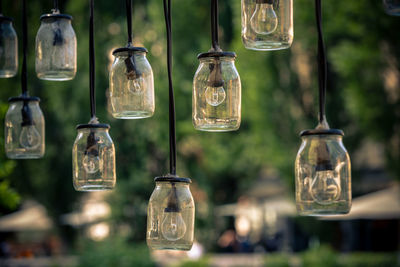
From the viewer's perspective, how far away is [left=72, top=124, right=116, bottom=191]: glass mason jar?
2.99m

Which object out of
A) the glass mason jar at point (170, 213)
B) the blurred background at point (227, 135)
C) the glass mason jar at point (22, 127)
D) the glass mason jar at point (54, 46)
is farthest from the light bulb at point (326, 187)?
the blurred background at point (227, 135)

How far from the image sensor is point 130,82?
9.54 ft

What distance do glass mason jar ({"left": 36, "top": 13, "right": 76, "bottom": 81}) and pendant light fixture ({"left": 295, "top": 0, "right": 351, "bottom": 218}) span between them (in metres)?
1.33

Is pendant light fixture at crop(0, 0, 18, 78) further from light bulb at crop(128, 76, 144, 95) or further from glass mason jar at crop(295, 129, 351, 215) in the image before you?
glass mason jar at crop(295, 129, 351, 215)

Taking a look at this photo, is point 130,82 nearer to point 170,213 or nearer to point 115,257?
point 170,213

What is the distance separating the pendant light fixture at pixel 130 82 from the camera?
2900mm

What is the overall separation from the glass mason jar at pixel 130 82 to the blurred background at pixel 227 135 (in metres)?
9.26

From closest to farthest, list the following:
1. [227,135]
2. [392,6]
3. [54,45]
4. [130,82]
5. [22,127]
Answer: [392,6]
[130,82]
[54,45]
[22,127]
[227,135]

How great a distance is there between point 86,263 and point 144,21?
30.8 ft

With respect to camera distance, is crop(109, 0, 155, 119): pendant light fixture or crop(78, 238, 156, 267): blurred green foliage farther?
crop(78, 238, 156, 267): blurred green foliage

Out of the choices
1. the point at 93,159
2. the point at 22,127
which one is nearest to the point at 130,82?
the point at 93,159

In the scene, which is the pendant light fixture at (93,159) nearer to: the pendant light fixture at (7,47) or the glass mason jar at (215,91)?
the glass mason jar at (215,91)

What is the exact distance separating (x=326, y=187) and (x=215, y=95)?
1.92 ft

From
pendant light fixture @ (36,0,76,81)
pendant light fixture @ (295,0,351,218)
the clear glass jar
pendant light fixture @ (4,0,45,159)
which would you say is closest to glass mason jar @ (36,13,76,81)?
pendant light fixture @ (36,0,76,81)
